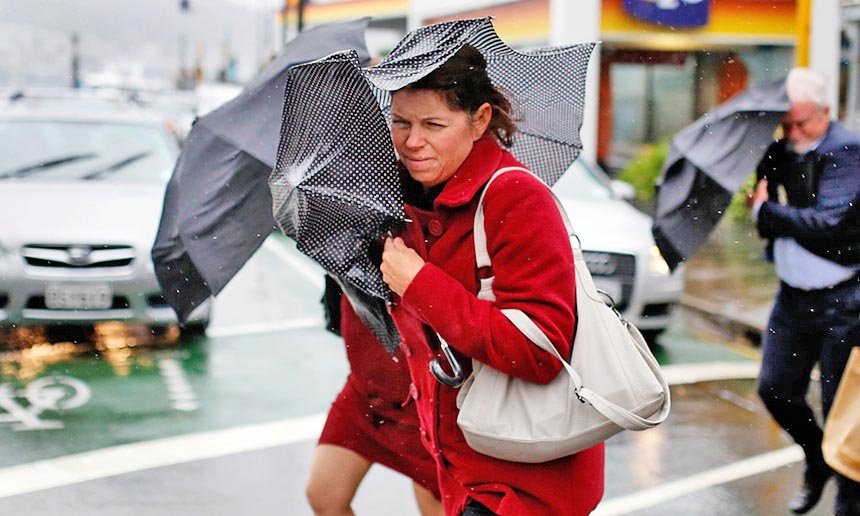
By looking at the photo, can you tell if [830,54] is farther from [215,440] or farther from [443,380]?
[443,380]

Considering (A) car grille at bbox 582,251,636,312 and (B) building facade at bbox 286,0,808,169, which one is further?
(B) building facade at bbox 286,0,808,169

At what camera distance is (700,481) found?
18.6ft

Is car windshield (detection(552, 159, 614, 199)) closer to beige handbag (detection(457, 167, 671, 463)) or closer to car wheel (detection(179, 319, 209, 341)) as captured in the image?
car wheel (detection(179, 319, 209, 341))

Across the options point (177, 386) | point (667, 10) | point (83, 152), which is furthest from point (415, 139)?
point (667, 10)

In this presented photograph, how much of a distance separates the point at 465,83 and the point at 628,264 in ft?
20.3

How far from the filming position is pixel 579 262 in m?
2.58

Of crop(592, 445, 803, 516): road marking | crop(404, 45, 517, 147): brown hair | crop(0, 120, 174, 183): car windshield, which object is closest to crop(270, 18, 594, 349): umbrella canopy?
crop(404, 45, 517, 147): brown hair

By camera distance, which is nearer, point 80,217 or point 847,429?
point 847,429

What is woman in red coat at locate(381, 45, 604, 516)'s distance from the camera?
2.43 m

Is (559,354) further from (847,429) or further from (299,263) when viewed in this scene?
(299,263)

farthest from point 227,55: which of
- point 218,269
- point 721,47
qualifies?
point 218,269

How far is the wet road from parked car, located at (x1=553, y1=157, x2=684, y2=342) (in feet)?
1.29

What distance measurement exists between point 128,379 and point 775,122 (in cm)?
462

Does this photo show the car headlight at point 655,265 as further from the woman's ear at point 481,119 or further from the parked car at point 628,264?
the woman's ear at point 481,119
